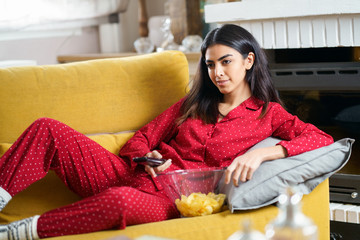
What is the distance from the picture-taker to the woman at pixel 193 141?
5.82ft

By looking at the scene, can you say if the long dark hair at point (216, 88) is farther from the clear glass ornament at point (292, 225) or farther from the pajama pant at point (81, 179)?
the clear glass ornament at point (292, 225)

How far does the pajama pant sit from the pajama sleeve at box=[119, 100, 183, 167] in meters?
0.07

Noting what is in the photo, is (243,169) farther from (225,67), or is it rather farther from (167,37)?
(167,37)

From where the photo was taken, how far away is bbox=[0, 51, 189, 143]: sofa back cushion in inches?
81.8

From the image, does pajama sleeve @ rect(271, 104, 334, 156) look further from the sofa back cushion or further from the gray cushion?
the sofa back cushion

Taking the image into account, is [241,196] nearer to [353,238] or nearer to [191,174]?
[191,174]

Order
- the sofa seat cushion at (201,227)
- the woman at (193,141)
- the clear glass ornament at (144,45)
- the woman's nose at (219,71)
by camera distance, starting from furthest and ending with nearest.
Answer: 1. the clear glass ornament at (144,45)
2. the woman's nose at (219,71)
3. the woman at (193,141)
4. the sofa seat cushion at (201,227)

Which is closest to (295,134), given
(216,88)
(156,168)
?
(216,88)

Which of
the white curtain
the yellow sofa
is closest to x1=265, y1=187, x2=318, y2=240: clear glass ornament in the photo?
the yellow sofa

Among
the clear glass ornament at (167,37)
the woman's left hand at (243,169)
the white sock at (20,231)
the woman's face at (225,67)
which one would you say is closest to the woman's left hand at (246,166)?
the woman's left hand at (243,169)

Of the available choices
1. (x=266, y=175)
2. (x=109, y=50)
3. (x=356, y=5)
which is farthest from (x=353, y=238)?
(x=109, y=50)

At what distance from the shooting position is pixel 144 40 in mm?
3355

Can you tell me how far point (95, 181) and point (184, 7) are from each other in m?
1.58

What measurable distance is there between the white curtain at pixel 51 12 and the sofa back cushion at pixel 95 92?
101 centimetres
